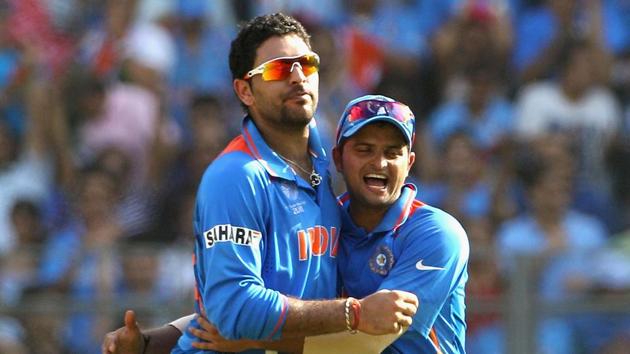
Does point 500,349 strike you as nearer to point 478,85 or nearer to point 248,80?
point 478,85

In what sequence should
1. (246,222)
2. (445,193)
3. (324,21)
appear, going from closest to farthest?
(246,222)
(445,193)
(324,21)

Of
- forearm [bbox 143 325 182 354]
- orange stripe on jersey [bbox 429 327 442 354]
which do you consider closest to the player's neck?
orange stripe on jersey [bbox 429 327 442 354]

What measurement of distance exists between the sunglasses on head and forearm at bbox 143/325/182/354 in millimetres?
1366

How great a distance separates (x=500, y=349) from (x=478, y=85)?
279 centimetres

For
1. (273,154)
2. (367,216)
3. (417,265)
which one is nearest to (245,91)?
(273,154)

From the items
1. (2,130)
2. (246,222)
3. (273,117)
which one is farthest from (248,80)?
(2,130)

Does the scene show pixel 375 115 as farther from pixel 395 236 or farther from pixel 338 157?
pixel 395 236

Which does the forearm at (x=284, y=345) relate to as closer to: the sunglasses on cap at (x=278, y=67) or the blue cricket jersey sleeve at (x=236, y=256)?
the blue cricket jersey sleeve at (x=236, y=256)

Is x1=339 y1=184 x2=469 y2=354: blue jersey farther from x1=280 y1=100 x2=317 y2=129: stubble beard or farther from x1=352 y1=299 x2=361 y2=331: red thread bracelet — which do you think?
x1=280 y1=100 x2=317 y2=129: stubble beard

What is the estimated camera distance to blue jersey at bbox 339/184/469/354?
18.3 feet

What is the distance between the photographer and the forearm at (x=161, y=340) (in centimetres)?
614

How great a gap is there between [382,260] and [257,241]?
1.96 ft

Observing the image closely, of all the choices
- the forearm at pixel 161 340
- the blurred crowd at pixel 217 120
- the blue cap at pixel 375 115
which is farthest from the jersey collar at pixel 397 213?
the blurred crowd at pixel 217 120

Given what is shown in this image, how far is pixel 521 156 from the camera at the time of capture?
36.9ft
